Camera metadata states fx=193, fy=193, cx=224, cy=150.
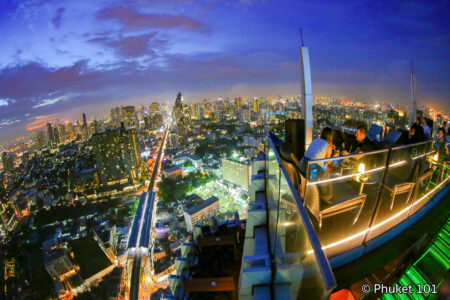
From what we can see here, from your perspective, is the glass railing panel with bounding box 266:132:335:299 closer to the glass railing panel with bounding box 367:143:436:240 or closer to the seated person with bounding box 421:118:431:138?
the glass railing panel with bounding box 367:143:436:240

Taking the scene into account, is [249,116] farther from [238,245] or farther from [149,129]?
[238,245]

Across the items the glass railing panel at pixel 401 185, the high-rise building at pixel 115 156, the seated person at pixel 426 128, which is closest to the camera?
the glass railing panel at pixel 401 185

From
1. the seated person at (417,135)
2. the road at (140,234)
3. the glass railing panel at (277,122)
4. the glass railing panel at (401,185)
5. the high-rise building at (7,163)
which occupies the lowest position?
the road at (140,234)

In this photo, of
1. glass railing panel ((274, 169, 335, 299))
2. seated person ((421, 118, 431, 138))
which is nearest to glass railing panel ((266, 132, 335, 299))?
glass railing panel ((274, 169, 335, 299))

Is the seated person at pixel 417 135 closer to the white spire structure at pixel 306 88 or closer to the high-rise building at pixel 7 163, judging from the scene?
the white spire structure at pixel 306 88

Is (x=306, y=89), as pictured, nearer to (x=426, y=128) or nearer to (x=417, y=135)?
(x=417, y=135)

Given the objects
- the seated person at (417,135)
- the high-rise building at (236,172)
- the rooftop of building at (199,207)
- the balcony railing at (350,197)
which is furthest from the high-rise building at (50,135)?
the seated person at (417,135)

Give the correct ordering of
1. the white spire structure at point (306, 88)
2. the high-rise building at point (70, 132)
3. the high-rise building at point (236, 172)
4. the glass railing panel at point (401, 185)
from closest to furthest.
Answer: the glass railing panel at point (401, 185) < the white spire structure at point (306, 88) < the high-rise building at point (236, 172) < the high-rise building at point (70, 132)
